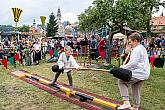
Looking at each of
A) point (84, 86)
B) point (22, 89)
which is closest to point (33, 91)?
point (22, 89)

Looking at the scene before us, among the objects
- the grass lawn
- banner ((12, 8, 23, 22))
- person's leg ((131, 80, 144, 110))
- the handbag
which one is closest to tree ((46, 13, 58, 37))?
banner ((12, 8, 23, 22))

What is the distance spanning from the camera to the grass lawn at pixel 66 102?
7270 mm

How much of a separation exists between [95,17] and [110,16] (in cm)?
96

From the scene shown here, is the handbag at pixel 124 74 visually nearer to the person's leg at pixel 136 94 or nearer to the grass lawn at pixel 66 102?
the person's leg at pixel 136 94

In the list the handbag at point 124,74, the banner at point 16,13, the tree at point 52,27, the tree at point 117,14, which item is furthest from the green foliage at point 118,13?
the tree at point 52,27

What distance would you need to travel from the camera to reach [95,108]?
22.5 feet

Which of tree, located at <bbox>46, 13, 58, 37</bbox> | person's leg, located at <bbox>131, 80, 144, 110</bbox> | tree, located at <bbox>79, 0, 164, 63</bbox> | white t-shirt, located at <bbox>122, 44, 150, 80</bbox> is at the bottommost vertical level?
person's leg, located at <bbox>131, 80, 144, 110</bbox>

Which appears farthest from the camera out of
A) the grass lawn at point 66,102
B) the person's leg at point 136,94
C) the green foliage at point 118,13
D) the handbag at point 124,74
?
the green foliage at point 118,13

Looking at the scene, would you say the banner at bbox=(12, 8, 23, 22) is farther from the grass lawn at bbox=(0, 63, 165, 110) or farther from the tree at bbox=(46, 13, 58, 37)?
the tree at bbox=(46, 13, 58, 37)

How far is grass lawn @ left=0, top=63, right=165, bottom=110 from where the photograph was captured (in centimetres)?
727

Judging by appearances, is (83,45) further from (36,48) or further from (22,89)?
(22,89)

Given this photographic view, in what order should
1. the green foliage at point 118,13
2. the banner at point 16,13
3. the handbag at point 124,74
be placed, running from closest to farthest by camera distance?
the handbag at point 124,74, the green foliage at point 118,13, the banner at point 16,13

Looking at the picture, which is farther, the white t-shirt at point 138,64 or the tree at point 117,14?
the tree at point 117,14

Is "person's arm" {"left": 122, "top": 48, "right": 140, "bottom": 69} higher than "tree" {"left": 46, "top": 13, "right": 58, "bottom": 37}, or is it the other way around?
"tree" {"left": 46, "top": 13, "right": 58, "bottom": 37}
